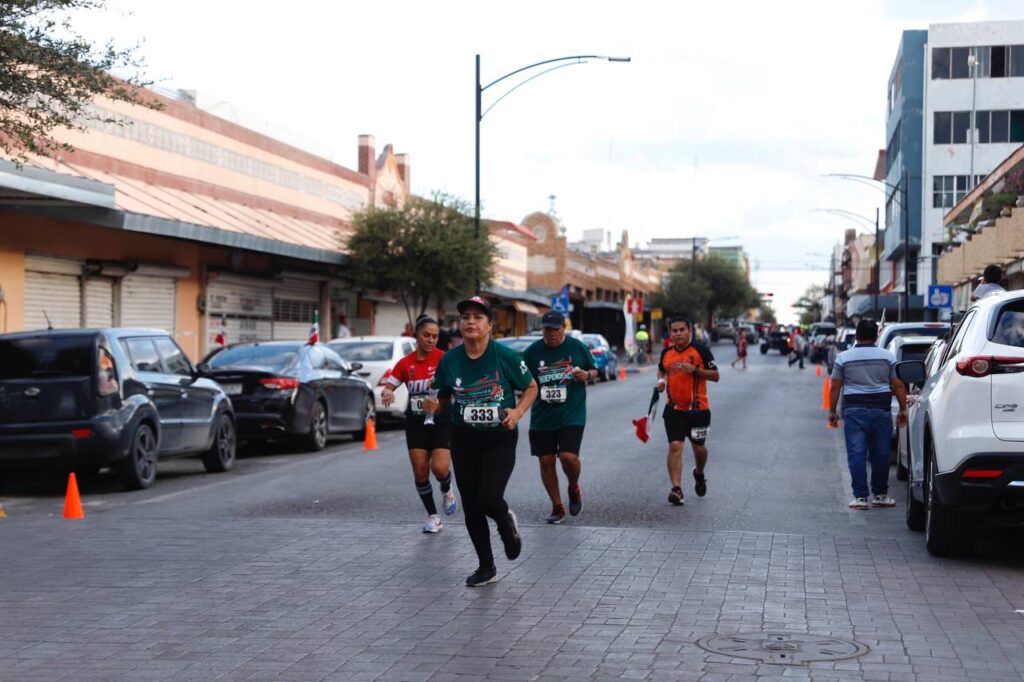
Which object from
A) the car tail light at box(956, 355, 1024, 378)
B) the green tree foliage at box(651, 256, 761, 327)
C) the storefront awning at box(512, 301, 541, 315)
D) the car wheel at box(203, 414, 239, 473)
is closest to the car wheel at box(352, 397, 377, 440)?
the car wheel at box(203, 414, 239, 473)

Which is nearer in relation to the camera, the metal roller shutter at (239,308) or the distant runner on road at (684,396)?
the distant runner on road at (684,396)

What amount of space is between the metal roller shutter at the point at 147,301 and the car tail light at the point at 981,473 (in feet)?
69.7

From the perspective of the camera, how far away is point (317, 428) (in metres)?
19.1

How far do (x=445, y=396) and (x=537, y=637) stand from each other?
2.14 meters

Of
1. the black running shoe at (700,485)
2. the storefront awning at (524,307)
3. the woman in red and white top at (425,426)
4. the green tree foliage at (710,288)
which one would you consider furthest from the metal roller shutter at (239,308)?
the green tree foliage at (710,288)

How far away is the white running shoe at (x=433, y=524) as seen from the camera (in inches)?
429

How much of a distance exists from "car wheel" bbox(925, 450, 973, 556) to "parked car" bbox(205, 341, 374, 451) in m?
10.5

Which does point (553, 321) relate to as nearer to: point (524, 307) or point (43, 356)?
point (43, 356)

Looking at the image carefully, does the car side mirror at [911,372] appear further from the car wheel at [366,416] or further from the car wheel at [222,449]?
the car wheel at [366,416]

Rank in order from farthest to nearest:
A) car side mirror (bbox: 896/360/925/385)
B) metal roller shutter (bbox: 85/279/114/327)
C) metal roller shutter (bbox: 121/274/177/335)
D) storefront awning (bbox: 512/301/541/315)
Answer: storefront awning (bbox: 512/301/541/315) → metal roller shutter (bbox: 121/274/177/335) → metal roller shutter (bbox: 85/279/114/327) → car side mirror (bbox: 896/360/925/385)

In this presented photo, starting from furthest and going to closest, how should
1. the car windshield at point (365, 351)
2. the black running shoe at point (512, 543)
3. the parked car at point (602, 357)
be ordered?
the parked car at point (602, 357) < the car windshield at point (365, 351) < the black running shoe at point (512, 543)

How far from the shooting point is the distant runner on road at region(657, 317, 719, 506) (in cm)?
1253

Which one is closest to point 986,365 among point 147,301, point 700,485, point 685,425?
point 685,425

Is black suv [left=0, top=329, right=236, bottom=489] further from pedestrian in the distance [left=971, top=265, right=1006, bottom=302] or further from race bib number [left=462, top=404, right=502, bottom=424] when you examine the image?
pedestrian in the distance [left=971, top=265, right=1006, bottom=302]
